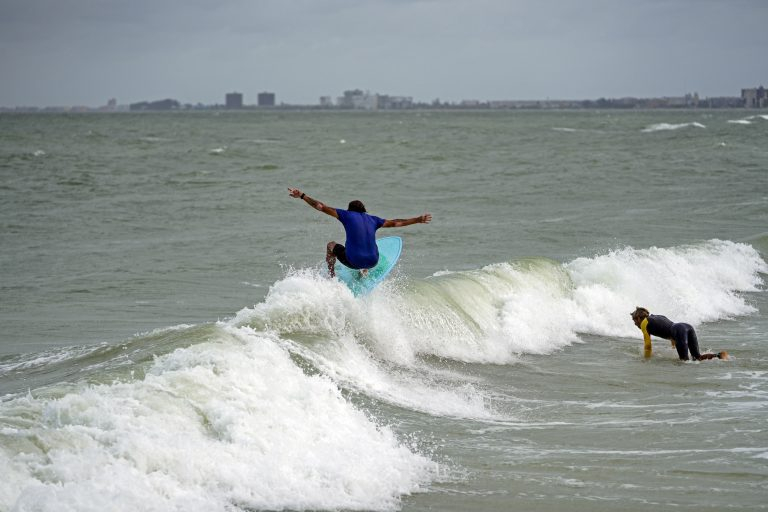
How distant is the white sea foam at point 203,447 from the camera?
21.1ft

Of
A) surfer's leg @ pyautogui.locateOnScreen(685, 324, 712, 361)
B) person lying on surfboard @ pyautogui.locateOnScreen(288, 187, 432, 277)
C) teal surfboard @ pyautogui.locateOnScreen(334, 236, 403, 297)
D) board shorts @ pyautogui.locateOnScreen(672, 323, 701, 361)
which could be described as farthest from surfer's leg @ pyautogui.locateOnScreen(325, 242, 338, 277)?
surfer's leg @ pyautogui.locateOnScreen(685, 324, 712, 361)

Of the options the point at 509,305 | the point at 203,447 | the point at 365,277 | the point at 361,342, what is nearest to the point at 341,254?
the point at 365,277

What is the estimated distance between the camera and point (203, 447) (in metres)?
7.16

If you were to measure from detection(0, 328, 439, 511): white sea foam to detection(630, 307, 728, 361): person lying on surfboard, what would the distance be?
17.7 feet

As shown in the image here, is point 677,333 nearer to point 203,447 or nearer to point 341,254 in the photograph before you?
point 341,254

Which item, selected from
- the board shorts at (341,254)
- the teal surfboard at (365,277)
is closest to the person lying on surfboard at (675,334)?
the teal surfboard at (365,277)

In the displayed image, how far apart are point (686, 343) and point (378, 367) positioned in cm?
398

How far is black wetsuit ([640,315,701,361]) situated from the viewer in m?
12.5

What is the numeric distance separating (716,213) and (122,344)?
22528 millimetres

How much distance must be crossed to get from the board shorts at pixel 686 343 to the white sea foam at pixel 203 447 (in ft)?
17.7

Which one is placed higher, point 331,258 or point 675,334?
point 331,258

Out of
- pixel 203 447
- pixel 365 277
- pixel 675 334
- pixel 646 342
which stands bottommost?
pixel 646 342

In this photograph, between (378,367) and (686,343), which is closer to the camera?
(378,367)

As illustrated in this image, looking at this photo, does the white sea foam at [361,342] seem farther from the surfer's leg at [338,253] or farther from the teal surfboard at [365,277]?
the surfer's leg at [338,253]
